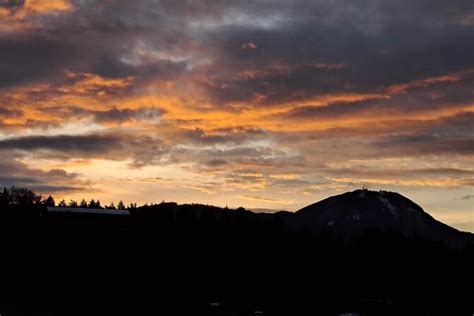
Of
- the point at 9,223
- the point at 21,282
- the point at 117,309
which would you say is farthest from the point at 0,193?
the point at 117,309

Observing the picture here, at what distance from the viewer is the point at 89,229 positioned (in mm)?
136250

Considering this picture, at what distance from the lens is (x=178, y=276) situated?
128m

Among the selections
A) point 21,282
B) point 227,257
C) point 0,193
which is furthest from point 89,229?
point 0,193

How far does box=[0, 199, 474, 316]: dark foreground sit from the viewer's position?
3905 inches

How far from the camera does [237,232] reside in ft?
650

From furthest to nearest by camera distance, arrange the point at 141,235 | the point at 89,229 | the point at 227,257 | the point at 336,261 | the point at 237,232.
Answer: the point at 237,232 < the point at 336,261 < the point at 227,257 < the point at 141,235 < the point at 89,229

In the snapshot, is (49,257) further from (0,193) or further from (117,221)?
(0,193)

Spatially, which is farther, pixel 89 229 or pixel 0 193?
pixel 0 193

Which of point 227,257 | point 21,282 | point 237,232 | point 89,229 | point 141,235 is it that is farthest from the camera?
point 237,232

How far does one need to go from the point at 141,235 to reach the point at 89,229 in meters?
21.4

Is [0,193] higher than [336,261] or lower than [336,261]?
higher

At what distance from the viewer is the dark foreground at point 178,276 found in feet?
325

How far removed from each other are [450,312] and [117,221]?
219 feet

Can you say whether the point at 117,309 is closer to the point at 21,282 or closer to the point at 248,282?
the point at 21,282
